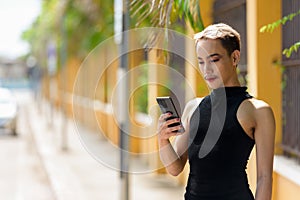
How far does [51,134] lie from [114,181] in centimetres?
1094

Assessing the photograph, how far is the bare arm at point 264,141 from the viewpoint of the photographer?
253 centimetres

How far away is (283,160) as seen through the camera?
5.69 m

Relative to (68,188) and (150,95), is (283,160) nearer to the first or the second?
(68,188)

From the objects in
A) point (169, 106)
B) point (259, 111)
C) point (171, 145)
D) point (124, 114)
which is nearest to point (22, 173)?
point (124, 114)

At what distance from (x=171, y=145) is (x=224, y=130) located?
0.32 meters

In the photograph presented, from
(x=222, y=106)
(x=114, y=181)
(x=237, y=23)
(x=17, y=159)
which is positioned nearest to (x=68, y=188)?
(x=114, y=181)

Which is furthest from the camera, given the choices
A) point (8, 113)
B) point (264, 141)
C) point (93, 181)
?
point (8, 113)

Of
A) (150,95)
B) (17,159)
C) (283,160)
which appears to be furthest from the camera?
(17,159)

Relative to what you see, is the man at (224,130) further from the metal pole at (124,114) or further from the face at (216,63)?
the metal pole at (124,114)

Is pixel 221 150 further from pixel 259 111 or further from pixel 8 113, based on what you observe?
pixel 8 113

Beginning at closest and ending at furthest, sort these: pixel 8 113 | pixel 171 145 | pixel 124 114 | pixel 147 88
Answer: pixel 171 145 → pixel 124 114 → pixel 147 88 → pixel 8 113

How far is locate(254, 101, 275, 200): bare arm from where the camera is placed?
2.53 meters

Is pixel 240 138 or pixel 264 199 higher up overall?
pixel 240 138

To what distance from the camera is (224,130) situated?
2.60 m
